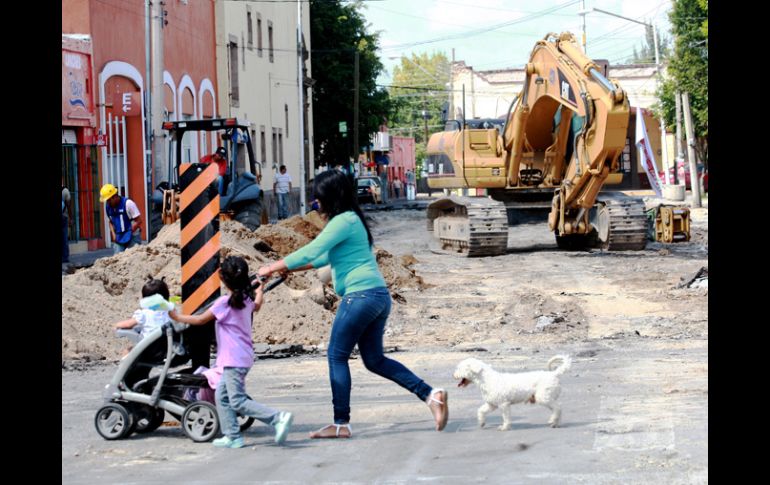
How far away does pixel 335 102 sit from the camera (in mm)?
65625

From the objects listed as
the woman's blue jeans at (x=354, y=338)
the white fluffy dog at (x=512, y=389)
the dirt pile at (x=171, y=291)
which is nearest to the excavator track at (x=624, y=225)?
the dirt pile at (x=171, y=291)

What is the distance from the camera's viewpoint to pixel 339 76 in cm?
6406

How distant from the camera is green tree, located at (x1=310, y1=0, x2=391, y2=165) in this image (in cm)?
6438

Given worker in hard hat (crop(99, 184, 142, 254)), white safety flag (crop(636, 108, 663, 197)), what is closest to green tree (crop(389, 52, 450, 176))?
white safety flag (crop(636, 108, 663, 197))

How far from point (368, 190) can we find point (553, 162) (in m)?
39.8

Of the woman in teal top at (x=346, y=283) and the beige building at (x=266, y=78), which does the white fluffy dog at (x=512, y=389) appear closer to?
the woman in teal top at (x=346, y=283)

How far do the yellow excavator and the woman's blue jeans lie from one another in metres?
14.7

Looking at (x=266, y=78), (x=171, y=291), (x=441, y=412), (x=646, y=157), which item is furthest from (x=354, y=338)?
(x=266, y=78)

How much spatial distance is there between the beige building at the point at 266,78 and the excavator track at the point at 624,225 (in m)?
20.3

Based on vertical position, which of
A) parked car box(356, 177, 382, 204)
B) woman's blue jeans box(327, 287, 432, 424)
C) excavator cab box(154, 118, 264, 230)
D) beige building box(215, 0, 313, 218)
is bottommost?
parked car box(356, 177, 382, 204)

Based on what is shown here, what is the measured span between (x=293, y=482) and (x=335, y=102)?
195 feet

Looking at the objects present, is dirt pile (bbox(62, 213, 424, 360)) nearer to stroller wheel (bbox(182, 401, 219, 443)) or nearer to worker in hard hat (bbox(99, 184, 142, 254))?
worker in hard hat (bbox(99, 184, 142, 254))
